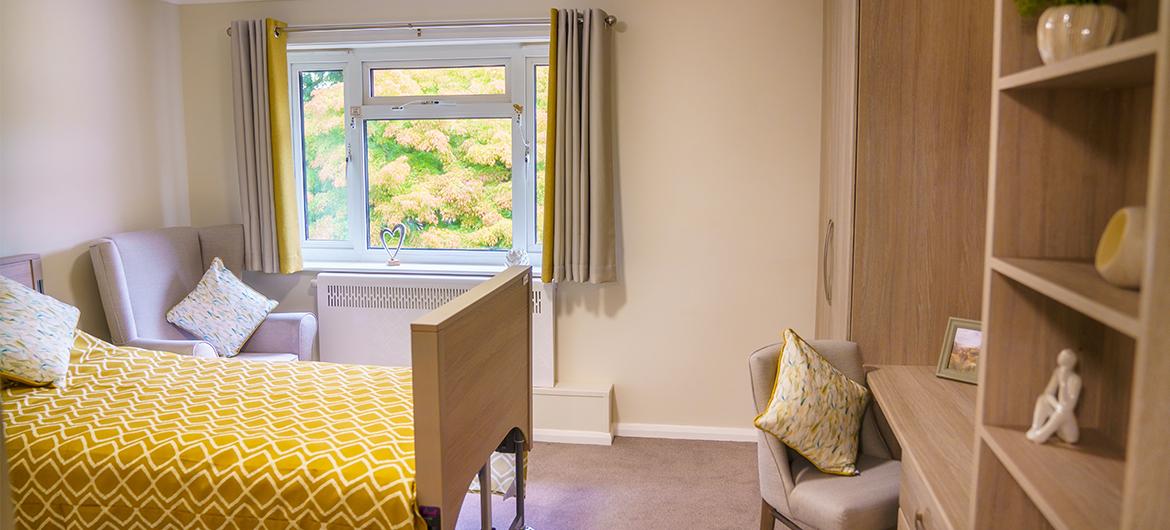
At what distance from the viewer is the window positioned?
4.13 m

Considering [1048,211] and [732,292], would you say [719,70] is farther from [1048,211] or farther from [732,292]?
[1048,211]

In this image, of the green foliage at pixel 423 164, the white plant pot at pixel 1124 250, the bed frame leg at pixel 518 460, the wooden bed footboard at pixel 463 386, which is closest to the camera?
the white plant pot at pixel 1124 250

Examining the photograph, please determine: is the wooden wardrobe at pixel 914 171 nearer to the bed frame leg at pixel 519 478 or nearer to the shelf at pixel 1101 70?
the bed frame leg at pixel 519 478

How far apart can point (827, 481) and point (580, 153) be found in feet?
6.43

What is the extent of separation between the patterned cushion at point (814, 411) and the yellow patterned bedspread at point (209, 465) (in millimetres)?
1052

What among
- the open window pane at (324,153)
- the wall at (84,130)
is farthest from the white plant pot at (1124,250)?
the open window pane at (324,153)

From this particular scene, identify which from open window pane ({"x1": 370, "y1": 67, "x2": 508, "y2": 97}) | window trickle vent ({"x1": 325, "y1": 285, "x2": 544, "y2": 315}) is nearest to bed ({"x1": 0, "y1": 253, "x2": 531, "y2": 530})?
window trickle vent ({"x1": 325, "y1": 285, "x2": 544, "y2": 315})

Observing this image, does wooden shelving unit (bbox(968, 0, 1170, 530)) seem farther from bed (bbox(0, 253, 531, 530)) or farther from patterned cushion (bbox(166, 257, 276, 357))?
patterned cushion (bbox(166, 257, 276, 357))

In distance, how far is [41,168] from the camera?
11.4 feet

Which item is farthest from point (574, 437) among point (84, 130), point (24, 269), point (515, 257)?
point (84, 130)

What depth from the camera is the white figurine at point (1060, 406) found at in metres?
1.25

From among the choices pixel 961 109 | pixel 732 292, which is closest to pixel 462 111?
pixel 732 292

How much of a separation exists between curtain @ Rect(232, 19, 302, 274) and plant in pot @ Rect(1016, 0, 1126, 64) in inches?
143

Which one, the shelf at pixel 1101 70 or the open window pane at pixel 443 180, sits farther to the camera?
the open window pane at pixel 443 180
